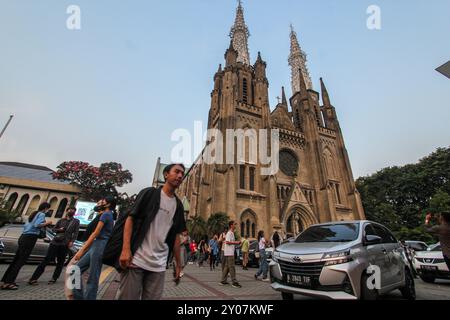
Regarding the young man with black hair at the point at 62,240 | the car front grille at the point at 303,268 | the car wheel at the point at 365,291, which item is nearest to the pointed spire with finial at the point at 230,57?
the young man with black hair at the point at 62,240

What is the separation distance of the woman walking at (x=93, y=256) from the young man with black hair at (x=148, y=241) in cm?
143

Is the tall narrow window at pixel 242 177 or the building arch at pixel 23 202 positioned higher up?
the tall narrow window at pixel 242 177

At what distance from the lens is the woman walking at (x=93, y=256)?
10.1 feet

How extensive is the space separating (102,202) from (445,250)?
6662mm

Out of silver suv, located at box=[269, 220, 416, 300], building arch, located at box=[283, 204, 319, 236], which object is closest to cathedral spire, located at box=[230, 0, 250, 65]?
building arch, located at box=[283, 204, 319, 236]

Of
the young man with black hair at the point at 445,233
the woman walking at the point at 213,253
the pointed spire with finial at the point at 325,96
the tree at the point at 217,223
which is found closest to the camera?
the young man with black hair at the point at 445,233

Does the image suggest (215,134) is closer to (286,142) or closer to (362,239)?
(286,142)

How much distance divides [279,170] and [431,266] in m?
20.7

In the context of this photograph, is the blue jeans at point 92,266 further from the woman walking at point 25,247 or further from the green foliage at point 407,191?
the green foliage at point 407,191

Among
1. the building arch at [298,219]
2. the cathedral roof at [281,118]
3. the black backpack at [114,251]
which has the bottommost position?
the black backpack at [114,251]

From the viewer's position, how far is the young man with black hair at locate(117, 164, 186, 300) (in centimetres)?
194

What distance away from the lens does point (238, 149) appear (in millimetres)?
25219

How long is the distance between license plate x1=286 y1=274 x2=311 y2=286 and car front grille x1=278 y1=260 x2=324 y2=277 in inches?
1.9

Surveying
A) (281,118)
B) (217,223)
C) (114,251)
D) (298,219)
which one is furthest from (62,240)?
(281,118)
